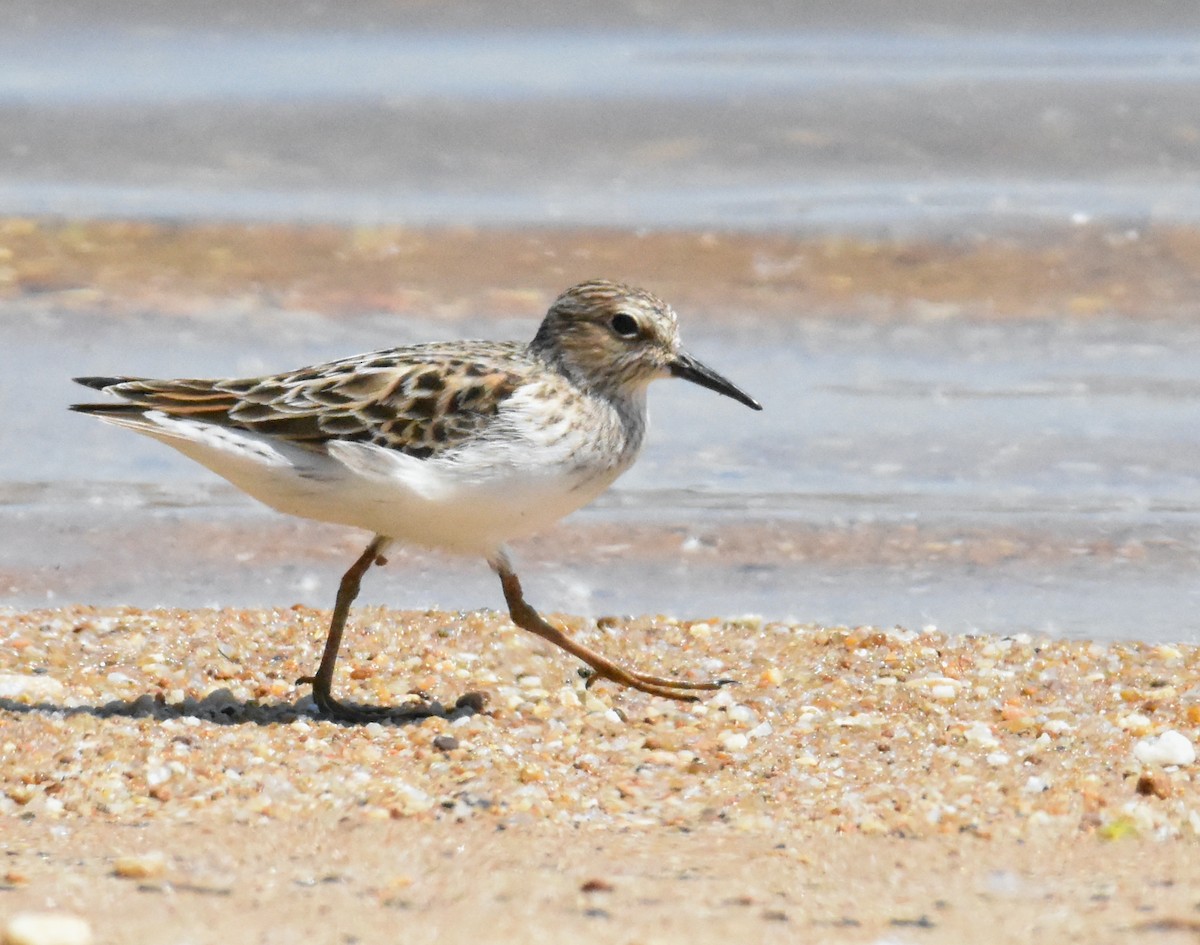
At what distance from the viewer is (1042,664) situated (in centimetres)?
604

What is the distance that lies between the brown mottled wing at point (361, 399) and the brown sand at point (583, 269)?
528 centimetres

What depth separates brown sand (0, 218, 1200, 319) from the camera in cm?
1116

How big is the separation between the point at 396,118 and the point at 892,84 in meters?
3.86

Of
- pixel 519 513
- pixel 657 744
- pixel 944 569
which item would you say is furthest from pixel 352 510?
pixel 944 569

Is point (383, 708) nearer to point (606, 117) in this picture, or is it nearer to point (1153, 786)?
point (1153, 786)

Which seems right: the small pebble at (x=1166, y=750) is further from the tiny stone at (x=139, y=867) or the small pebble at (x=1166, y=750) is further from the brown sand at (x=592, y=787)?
the tiny stone at (x=139, y=867)

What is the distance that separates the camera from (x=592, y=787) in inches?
196

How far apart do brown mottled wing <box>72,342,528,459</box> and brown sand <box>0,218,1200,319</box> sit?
528 centimetres

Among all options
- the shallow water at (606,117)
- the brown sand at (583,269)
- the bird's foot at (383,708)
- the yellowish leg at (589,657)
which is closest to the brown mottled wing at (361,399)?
the yellowish leg at (589,657)

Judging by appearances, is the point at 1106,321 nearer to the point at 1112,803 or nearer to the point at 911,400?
the point at 911,400

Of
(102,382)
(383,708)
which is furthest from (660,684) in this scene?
(102,382)

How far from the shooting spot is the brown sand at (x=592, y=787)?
3.92m

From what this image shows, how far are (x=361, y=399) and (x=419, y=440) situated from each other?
0.81 ft

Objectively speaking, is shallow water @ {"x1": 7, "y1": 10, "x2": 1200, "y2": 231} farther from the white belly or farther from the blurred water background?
the white belly
